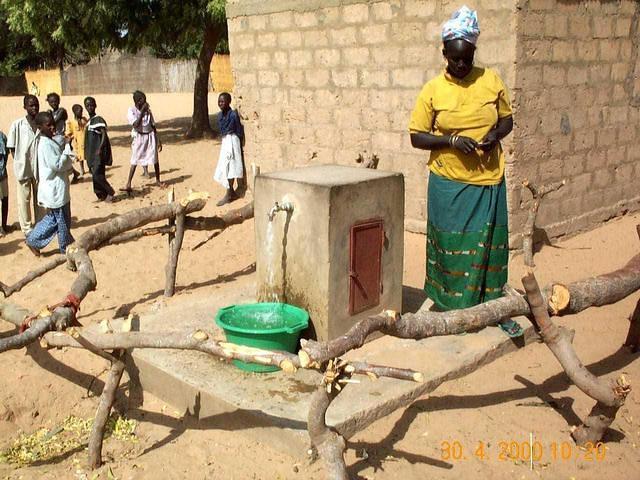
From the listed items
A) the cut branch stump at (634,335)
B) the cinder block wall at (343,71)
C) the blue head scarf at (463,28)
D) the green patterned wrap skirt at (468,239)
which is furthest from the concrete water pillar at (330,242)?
the cinder block wall at (343,71)

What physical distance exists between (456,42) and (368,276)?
1.48 metres

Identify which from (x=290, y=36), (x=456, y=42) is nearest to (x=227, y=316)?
(x=456, y=42)

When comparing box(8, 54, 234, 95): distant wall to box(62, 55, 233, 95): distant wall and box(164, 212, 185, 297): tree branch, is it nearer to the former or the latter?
box(62, 55, 233, 95): distant wall

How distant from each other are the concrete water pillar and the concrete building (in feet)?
8.04

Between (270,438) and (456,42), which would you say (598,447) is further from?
(456,42)

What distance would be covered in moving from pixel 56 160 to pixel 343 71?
126 inches

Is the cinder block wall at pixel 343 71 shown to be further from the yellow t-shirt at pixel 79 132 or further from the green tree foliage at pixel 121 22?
the green tree foliage at pixel 121 22

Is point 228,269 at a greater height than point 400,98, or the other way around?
point 400,98

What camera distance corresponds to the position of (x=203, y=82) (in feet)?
48.7

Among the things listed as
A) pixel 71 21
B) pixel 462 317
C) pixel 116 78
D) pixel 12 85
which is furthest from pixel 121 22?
pixel 12 85

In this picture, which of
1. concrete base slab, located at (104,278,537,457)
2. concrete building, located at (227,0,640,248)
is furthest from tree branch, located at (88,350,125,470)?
concrete building, located at (227,0,640,248)

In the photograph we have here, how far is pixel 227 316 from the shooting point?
13.0ft

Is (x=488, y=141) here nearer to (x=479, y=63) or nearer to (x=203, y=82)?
(x=479, y=63)

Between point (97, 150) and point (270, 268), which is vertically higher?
point (97, 150)
